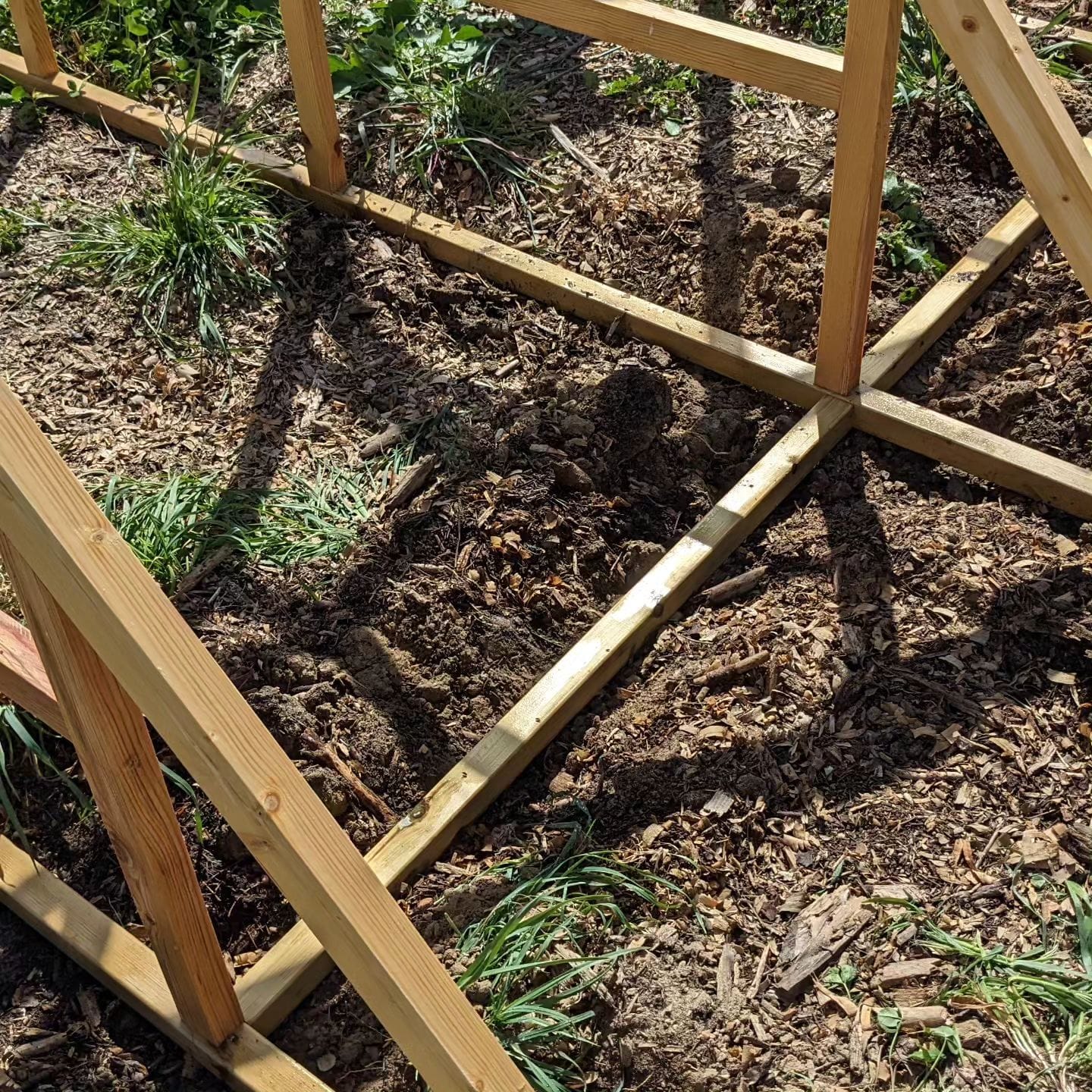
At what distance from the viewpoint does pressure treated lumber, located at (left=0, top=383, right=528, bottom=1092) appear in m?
1.49

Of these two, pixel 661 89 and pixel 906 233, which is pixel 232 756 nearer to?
pixel 906 233

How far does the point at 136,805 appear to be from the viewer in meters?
1.87

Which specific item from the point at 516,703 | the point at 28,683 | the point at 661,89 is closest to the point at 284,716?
the point at 516,703

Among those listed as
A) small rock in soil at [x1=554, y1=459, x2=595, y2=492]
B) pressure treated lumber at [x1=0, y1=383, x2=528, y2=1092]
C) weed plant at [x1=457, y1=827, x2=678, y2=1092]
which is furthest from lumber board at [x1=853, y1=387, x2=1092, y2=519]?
pressure treated lumber at [x1=0, y1=383, x2=528, y2=1092]

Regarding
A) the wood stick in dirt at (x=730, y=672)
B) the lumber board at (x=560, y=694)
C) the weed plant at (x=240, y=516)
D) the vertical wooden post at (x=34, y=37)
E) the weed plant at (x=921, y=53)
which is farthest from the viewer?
the vertical wooden post at (x=34, y=37)

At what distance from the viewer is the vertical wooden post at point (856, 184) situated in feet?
8.97

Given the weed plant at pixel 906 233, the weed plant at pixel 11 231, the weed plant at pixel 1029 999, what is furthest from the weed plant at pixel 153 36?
the weed plant at pixel 1029 999

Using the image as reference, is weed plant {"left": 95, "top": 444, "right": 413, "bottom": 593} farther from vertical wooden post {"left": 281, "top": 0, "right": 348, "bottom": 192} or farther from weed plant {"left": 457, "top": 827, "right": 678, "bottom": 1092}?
vertical wooden post {"left": 281, "top": 0, "right": 348, "bottom": 192}

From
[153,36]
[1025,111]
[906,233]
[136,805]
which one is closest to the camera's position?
[136,805]

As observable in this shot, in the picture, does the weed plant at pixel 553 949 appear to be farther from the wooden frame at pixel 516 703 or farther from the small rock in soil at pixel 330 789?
the small rock in soil at pixel 330 789

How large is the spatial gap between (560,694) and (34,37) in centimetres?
346

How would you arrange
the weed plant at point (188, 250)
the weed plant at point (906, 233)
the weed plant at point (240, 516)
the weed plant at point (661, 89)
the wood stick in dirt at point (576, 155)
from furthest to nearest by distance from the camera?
the weed plant at point (661, 89) < the wood stick in dirt at point (576, 155) < the weed plant at point (188, 250) < the weed plant at point (906, 233) < the weed plant at point (240, 516)

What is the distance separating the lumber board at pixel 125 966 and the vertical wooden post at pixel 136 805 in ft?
0.20

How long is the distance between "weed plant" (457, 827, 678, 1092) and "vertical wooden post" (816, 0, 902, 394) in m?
1.47
